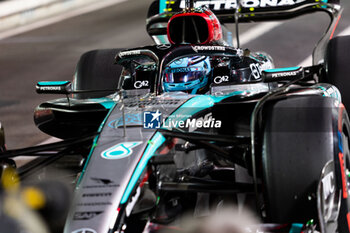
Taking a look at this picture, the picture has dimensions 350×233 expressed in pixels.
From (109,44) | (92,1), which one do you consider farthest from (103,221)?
(92,1)

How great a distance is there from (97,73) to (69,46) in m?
5.94

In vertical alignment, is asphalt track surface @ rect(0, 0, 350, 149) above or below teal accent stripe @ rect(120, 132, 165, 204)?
below

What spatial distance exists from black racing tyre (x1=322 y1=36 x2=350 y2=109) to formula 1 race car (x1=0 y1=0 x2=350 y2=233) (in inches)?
34.5

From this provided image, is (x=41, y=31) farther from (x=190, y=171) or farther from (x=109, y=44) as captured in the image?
(x=190, y=171)

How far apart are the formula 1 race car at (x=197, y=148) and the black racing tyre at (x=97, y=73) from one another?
1.43m

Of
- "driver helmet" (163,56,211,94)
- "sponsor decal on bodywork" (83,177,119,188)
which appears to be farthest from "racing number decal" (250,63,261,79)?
"sponsor decal on bodywork" (83,177,119,188)

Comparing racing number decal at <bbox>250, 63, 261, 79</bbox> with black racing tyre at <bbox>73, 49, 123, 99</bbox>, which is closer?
racing number decal at <bbox>250, 63, 261, 79</bbox>

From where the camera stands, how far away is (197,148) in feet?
12.5

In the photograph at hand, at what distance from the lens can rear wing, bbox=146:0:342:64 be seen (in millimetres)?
5988

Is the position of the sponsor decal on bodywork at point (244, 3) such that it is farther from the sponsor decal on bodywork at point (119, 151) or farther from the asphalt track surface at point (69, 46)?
the sponsor decal on bodywork at point (119, 151)

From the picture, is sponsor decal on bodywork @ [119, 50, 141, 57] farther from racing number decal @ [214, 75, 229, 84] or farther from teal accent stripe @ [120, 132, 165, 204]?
teal accent stripe @ [120, 132, 165, 204]

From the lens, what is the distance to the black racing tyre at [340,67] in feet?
17.0

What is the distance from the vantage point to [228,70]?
481 centimetres

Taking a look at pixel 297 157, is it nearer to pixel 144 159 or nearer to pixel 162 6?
pixel 144 159
